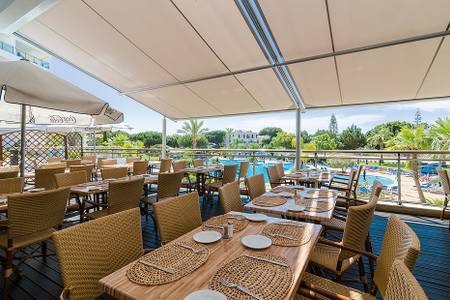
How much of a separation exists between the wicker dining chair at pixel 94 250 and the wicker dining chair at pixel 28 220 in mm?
1043

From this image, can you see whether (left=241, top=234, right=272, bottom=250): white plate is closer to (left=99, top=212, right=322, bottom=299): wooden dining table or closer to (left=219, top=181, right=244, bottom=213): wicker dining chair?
(left=99, top=212, right=322, bottom=299): wooden dining table

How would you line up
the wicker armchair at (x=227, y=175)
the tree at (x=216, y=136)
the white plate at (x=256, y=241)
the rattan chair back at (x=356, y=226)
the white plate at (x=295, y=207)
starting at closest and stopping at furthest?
the white plate at (x=256, y=241), the rattan chair back at (x=356, y=226), the white plate at (x=295, y=207), the wicker armchair at (x=227, y=175), the tree at (x=216, y=136)

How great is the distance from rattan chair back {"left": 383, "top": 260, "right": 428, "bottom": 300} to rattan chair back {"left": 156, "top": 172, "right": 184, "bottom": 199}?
300 centimetres

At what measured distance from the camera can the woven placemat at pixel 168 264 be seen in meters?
1.03

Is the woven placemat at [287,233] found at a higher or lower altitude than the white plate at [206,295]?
higher

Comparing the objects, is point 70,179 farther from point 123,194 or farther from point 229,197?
point 229,197

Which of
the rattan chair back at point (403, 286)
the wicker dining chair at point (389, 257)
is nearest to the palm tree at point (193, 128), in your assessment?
the wicker dining chair at point (389, 257)

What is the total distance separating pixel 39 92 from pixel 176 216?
7.11 ft

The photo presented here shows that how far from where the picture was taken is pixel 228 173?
4914mm

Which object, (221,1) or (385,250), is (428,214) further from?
(221,1)

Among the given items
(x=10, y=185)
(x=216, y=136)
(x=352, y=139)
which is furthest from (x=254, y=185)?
(x=352, y=139)

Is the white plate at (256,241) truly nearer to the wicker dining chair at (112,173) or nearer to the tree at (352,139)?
the wicker dining chair at (112,173)

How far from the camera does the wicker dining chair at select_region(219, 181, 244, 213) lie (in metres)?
2.28

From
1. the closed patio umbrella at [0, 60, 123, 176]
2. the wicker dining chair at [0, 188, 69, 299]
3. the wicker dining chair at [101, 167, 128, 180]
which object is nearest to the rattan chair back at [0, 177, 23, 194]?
the closed patio umbrella at [0, 60, 123, 176]
